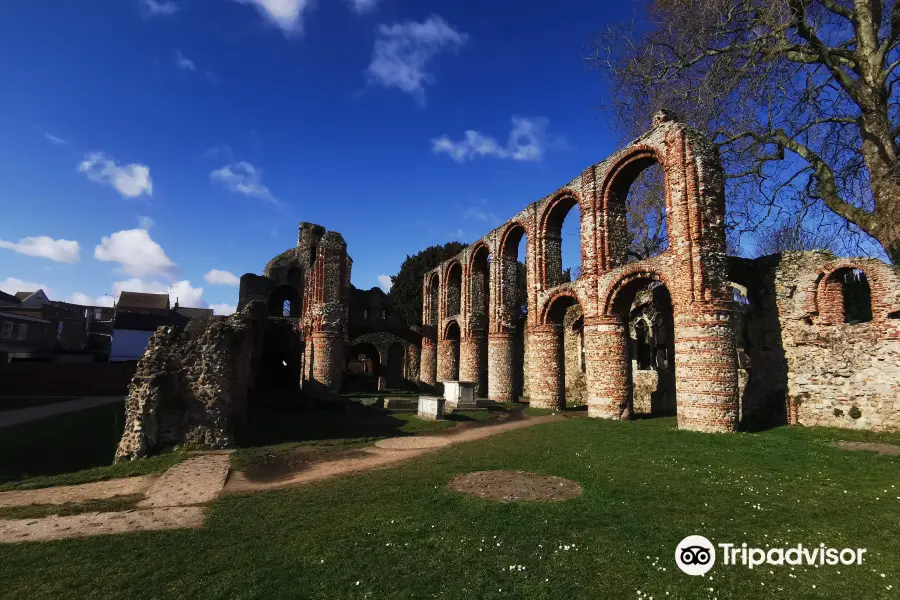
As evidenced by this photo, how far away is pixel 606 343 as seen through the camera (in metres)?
15.4

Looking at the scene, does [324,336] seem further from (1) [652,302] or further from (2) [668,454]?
(2) [668,454]

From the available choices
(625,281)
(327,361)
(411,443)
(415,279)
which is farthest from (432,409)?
(415,279)

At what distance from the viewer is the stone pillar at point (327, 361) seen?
2381 centimetres

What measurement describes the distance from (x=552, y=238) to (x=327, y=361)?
12641 millimetres

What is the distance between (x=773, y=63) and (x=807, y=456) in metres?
8.86

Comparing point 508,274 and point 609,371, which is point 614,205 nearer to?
point 609,371

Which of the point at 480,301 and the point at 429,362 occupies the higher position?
the point at 480,301

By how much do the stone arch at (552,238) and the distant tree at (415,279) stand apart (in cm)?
2470

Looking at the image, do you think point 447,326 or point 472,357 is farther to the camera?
point 447,326

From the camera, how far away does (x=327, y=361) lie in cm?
2395

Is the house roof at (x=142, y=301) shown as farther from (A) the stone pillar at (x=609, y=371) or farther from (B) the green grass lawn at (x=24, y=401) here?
(A) the stone pillar at (x=609, y=371)

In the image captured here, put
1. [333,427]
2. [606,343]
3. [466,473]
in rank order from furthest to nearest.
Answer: [606,343]
[333,427]
[466,473]

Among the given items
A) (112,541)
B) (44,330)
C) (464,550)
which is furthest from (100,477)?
(44,330)

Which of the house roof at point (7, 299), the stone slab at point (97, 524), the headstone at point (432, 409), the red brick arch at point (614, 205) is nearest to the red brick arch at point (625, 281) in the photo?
the red brick arch at point (614, 205)
